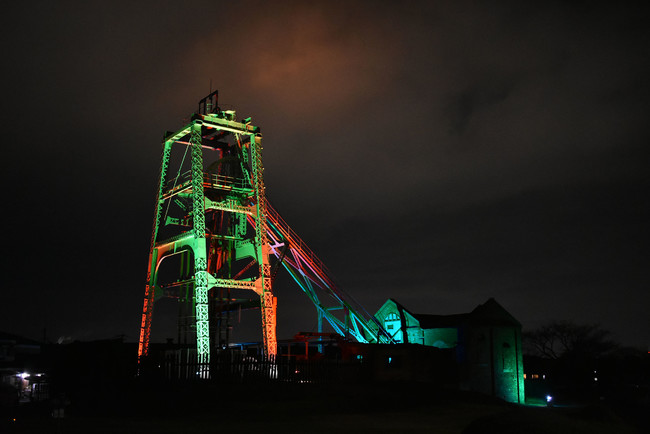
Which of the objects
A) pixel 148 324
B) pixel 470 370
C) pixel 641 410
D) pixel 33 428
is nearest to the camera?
pixel 33 428

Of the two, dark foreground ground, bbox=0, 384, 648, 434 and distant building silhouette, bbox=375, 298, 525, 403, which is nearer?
dark foreground ground, bbox=0, 384, 648, 434

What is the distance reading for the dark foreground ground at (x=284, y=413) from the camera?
2084 centimetres

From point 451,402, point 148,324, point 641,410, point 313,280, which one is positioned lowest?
point 641,410

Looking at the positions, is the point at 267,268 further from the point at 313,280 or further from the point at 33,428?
the point at 33,428

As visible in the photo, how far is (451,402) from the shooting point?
3428cm

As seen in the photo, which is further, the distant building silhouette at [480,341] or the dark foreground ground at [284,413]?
the distant building silhouette at [480,341]

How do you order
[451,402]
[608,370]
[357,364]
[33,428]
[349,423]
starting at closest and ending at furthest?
[33,428] → [349,423] → [451,402] → [357,364] → [608,370]

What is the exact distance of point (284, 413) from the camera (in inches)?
1051

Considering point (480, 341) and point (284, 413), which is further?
point (480, 341)

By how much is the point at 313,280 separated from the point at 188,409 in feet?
71.9

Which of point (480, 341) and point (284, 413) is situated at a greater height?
point (480, 341)

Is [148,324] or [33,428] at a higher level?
[148,324]

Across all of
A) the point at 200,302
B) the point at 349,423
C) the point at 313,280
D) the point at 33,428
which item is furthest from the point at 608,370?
the point at 33,428

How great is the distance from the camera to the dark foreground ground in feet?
68.4
